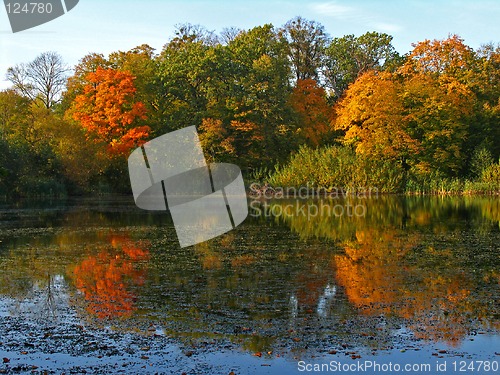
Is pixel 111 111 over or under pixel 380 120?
over

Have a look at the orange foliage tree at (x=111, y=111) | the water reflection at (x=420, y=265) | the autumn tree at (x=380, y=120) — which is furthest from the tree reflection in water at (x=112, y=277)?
the autumn tree at (x=380, y=120)

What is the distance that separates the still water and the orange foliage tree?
63.9 ft

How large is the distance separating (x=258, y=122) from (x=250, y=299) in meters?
30.6

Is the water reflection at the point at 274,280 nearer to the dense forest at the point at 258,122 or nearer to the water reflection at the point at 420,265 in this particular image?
the water reflection at the point at 420,265

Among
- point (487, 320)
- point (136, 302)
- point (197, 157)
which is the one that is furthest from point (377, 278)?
point (197, 157)

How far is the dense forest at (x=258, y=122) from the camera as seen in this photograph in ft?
112

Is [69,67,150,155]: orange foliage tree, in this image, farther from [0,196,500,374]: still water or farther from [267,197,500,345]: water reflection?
[0,196,500,374]: still water

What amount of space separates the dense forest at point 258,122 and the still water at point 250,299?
1895cm

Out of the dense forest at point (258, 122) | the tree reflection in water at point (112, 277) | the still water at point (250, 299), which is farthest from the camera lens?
the dense forest at point (258, 122)

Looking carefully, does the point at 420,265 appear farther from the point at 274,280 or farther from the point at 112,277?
the point at 112,277

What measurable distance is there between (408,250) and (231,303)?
18.6 feet

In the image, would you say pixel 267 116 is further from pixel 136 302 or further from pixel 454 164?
pixel 136 302

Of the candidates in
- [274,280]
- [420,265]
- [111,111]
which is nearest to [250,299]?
[274,280]

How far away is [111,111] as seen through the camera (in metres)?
34.8
